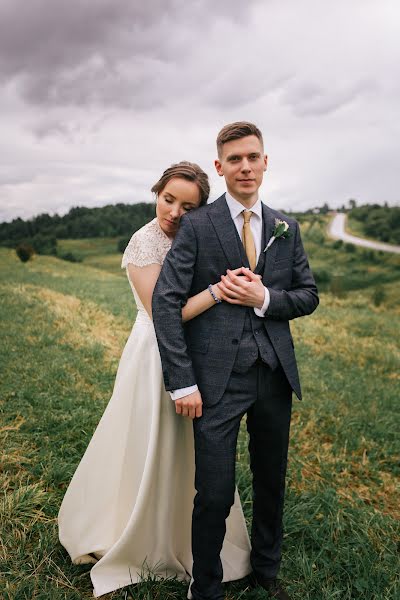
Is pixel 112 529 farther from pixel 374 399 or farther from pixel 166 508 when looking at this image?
pixel 374 399

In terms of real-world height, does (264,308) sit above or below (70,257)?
above

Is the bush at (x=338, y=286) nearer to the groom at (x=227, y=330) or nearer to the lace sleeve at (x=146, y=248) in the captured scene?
the groom at (x=227, y=330)

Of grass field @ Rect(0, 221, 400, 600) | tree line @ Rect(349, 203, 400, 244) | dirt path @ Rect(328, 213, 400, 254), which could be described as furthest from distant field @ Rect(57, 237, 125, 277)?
tree line @ Rect(349, 203, 400, 244)

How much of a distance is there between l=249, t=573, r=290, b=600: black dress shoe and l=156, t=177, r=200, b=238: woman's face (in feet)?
7.62

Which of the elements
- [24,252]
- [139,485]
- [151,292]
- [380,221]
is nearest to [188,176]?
[151,292]

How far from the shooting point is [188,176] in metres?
2.65

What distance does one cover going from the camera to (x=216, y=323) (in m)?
2.49

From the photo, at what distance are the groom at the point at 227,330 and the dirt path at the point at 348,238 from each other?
103 feet

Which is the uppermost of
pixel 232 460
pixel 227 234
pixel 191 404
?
pixel 227 234

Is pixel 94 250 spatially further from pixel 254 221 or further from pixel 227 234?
pixel 227 234

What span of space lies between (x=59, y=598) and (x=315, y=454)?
308 cm

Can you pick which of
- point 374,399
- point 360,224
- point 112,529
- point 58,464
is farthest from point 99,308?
point 360,224

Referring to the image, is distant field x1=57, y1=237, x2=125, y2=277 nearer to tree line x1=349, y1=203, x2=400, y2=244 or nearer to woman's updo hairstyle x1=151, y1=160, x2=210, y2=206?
tree line x1=349, y1=203, x2=400, y2=244

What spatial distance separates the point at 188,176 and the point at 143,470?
1820 mm
